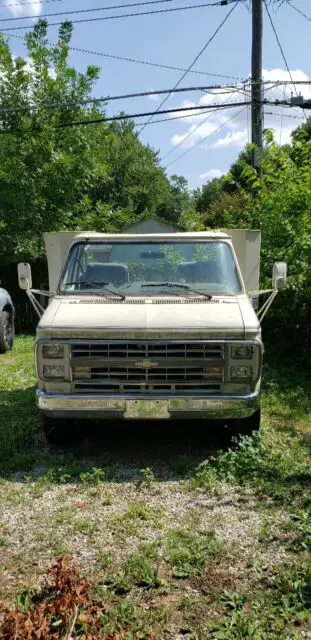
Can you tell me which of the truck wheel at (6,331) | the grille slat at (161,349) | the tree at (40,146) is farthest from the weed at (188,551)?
the tree at (40,146)

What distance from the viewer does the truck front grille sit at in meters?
4.55

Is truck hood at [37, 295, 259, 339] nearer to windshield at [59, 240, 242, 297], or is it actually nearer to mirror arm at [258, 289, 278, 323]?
windshield at [59, 240, 242, 297]

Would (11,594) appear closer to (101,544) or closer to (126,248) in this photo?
(101,544)

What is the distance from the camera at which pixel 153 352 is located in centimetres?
455

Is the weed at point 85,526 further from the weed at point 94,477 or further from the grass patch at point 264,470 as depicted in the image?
the grass patch at point 264,470

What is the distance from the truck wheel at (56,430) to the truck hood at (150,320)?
0.85 meters

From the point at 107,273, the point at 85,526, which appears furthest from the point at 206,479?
the point at 107,273

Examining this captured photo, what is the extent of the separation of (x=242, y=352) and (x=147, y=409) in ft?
2.98

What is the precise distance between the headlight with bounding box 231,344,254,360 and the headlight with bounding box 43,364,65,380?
1.41m

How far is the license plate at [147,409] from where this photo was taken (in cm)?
454

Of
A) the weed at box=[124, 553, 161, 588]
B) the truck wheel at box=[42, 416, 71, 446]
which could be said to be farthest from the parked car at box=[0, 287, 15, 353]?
the weed at box=[124, 553, 161, 588]

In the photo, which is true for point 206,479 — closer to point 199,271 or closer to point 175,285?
Result: point 175,285

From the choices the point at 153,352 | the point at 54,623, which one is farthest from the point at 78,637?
the point at 153,352

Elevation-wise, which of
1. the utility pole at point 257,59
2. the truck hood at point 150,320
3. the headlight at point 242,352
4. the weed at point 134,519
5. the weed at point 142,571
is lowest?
the weed at point 134,519
